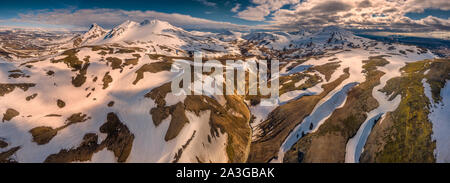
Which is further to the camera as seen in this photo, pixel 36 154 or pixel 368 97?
pixel 368 97

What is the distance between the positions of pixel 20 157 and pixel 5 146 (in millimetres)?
8556

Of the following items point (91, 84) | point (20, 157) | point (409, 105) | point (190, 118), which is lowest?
point (20, 157)

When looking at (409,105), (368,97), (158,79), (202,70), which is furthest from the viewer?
(202,70)

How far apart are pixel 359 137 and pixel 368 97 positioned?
29853 mm

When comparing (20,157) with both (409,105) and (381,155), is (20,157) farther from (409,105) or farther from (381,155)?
(409,105)

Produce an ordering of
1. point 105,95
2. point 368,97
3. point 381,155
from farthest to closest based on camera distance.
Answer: point 105,95 < point 368,97 < point 381,155

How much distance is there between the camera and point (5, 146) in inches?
2395

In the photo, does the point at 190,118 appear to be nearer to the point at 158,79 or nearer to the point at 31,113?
the point at 158,79

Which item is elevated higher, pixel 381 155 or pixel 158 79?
pixel 158 79

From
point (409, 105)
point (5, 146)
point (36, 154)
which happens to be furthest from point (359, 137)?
point (5, 146)
